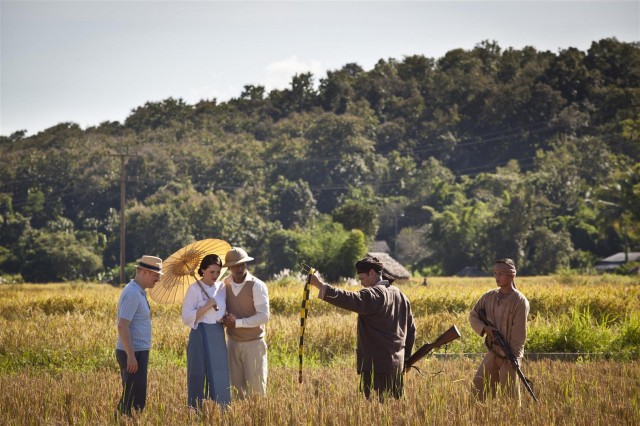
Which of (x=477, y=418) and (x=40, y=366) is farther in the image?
(x=40, y=366)

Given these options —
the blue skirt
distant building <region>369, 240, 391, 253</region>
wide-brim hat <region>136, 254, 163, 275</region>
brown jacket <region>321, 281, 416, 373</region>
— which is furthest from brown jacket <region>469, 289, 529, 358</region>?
distant building <region>369, 240, 391, 253</region>

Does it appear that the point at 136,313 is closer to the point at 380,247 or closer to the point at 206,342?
the point at 206,342

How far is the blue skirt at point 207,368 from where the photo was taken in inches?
314

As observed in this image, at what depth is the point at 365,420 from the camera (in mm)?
7285

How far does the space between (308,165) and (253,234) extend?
1565 centimetres

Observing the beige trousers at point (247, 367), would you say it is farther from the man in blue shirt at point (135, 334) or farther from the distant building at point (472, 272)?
the distant building at point (472, 272)

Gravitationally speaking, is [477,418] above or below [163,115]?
below

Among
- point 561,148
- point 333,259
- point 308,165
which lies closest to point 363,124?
point 308,165

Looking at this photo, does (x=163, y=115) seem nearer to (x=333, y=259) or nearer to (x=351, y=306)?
(x=333, y=259)

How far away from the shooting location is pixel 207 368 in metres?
8.02

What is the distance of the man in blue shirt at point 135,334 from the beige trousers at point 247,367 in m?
0.78

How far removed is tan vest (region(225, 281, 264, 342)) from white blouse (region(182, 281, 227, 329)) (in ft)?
0.36

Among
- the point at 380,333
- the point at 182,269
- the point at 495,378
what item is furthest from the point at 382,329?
the point at 182,269

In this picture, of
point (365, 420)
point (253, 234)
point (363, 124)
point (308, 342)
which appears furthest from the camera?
point (363, 124)
